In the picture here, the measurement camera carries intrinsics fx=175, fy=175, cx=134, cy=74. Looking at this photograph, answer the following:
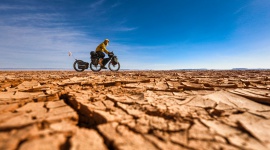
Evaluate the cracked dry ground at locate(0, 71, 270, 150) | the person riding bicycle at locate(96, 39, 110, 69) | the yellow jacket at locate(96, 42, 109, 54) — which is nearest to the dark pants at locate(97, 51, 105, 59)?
the person riding bicycle at locate(96, 39, 110, 69)

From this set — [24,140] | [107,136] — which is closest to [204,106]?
[107,136]

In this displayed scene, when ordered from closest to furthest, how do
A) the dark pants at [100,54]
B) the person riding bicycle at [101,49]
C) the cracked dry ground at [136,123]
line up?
the cracked dry ground at [136,123], the person riding bicycle at [101,49], the dark pants at [100,54]

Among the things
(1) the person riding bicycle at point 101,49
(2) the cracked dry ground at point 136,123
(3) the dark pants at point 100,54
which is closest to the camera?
(2) the cracked dry ground at point 136,123

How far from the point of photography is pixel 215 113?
1.90 meters

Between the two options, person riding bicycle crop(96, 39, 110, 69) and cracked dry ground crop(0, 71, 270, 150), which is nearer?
cracked dry ground crop(0, 71, 270, 150)

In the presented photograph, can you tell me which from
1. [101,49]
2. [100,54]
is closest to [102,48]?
[101,49]

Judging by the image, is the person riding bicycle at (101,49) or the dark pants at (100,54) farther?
the dark pants at (100,54)

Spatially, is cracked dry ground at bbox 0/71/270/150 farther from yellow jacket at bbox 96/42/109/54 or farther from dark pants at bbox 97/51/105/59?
dark pants at bbox 97/51/105/59

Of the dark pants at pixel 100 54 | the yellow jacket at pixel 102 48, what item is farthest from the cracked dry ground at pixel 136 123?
the dark pants at pixel 100 54

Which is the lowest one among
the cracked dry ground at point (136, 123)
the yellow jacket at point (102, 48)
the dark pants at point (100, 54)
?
the cracked dry ground at point (136, 123)

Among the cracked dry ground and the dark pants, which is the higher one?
the dark pants

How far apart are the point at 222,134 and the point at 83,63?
8173mm

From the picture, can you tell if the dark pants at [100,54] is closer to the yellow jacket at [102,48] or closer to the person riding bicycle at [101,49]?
the person riding bicycle at [101,49]

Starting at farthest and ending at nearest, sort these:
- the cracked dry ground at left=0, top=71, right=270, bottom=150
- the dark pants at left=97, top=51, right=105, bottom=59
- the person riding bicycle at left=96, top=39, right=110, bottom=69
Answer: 1. the dark pants at left=97, top=51, right=105, bottom=59
2. the person riding bicycle at left=96, top=39, right=110, bottom=69
3. the cracked dry ground at left=0, top=71, right=270, bottom=150
